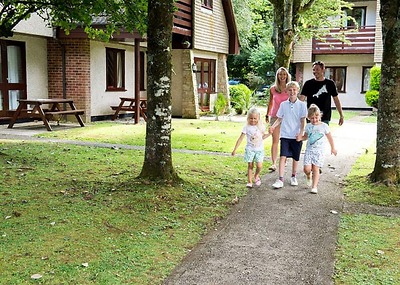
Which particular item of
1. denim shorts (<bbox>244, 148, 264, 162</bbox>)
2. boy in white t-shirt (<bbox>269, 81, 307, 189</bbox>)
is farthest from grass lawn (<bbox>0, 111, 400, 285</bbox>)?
boy in white t-shirt (<bbox>269, 81, 307, 189</bbox>)

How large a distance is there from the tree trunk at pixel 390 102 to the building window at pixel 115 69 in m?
12.0

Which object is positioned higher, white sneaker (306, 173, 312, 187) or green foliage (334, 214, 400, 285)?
white sneaker (306, 173, 312, 187)

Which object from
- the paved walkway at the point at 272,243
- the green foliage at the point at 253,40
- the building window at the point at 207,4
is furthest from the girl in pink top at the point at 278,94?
the green foliage at the point at 253,40

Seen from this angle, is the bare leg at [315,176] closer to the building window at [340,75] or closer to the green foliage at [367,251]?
the green foliage at [367,251]

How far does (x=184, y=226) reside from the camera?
17.3ft

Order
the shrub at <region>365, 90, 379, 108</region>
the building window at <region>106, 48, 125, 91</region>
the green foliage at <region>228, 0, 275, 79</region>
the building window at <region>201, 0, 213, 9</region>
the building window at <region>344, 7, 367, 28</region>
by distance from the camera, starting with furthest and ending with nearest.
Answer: the green foliage at <region>228, 0, 275, 79</region> → the building window at <region>344, 7, 367, 28</region> → the shrub at <region>365, 90, 379, 108</region> → the building window at <region>201, 0, 213, 9</region> → the building window at <region>106, 48, 125, 91</region>

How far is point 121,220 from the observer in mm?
5270

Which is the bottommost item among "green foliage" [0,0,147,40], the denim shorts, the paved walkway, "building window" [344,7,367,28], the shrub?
the paved walkway

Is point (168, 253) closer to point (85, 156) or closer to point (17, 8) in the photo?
point (85, 156)

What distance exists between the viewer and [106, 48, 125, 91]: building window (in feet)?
57.4

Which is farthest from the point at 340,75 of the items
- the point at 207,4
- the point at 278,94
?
the point at 278,94

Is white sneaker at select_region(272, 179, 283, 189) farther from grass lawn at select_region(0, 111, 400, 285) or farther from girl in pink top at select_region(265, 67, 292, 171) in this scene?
girl in pink top at select_region(265, 67, 292, 171)

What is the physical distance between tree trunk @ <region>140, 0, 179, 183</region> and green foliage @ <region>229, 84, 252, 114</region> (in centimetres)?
1567

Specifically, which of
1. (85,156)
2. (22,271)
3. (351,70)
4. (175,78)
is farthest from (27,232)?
(351,70)
